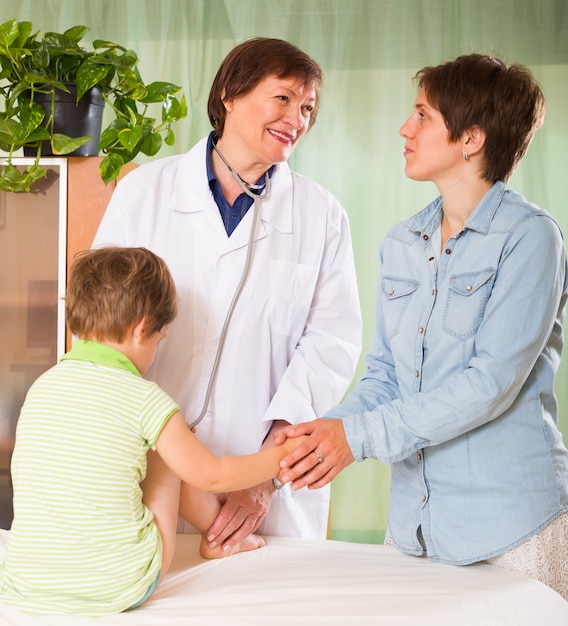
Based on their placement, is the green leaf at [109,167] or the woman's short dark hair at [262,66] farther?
the green leaf at [109,167]

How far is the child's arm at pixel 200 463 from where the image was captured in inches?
51.1

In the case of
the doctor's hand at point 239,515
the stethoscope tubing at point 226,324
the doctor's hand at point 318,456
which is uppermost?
the stethoscope tubing at point 226,324

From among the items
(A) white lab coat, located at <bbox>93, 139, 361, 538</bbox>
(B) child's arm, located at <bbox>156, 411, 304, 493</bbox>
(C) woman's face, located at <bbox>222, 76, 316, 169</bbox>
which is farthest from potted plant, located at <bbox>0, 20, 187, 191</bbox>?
(B) child's arm, located at <bbox>156, 411, 304, 493</bbox>

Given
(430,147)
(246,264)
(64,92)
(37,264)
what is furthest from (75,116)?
(430,147)

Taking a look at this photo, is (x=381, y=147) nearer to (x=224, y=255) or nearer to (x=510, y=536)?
(x=224, y=255)

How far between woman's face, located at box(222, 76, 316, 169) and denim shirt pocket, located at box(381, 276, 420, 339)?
0.44m

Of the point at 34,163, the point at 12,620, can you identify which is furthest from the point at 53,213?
the point at 12,620

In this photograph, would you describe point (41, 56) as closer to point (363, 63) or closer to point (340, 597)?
point (340, 597)

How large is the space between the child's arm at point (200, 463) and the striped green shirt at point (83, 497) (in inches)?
1.0

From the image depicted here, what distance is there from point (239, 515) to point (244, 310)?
44cm

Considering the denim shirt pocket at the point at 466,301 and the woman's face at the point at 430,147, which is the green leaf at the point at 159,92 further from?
the denim shirt pocket at the point at 466,301

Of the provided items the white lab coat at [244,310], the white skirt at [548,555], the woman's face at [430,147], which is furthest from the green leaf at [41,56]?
the white skirt at [548,555]

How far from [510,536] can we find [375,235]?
2233 mm

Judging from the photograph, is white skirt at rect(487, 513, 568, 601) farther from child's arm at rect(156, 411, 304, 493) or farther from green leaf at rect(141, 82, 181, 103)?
green leaf at rect(141, 82, 181, 103)
